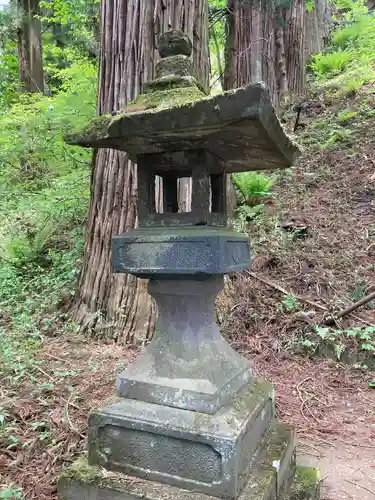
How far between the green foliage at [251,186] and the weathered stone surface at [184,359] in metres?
4.11

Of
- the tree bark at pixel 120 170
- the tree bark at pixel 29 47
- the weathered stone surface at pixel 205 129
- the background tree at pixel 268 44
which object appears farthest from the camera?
the tree bark at pixel 29 47

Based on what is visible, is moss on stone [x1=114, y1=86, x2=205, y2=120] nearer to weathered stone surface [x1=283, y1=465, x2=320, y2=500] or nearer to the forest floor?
the forest floor

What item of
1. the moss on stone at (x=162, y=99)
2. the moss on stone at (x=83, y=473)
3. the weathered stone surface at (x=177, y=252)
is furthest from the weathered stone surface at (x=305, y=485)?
the moss on stone at (x=162, y=99)

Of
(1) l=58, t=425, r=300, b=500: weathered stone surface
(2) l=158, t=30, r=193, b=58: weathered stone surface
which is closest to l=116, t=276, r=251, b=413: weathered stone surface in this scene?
(1) l=58, t=425, r=300, b=500: weathered stone surface

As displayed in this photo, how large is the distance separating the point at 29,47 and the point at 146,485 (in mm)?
11774

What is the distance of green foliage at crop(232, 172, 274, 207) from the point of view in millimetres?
6223

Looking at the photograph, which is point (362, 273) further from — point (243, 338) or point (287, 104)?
point (287, 104)

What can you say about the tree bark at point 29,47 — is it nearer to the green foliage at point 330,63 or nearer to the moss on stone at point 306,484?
the green foliage at point 330,63

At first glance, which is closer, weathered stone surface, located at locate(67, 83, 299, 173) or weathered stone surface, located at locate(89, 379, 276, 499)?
weathered stone surface, located at locate(67, 83, 299, 173)

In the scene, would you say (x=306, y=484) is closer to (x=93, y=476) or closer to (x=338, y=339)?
(x=93, y=476)

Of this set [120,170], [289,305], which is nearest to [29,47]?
[120,170]

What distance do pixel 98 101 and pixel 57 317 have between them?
2369mm

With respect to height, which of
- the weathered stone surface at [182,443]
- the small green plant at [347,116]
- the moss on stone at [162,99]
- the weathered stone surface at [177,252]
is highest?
the small green plant at [347,116]

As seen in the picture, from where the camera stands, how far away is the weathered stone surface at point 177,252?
2047mm
